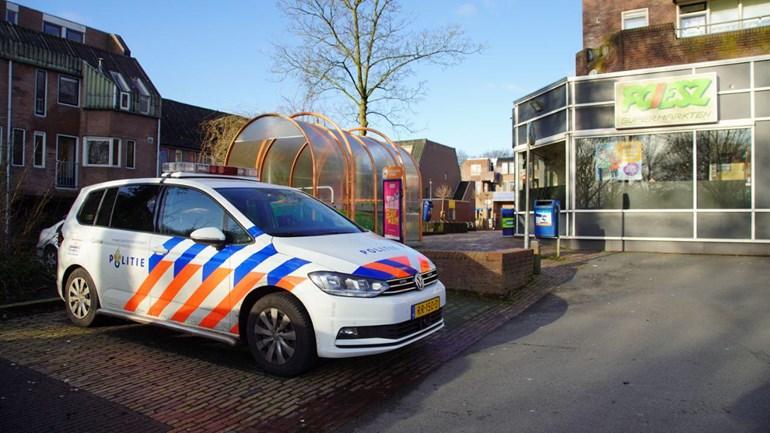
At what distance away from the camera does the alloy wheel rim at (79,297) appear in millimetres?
6234

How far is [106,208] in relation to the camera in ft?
20.8

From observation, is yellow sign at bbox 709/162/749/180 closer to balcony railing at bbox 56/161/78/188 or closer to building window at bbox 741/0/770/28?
building window at bbox 741/0/770/28

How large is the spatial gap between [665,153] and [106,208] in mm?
12516

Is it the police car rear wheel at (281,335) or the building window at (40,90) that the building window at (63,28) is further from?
the police car rear wheel at (281,335)

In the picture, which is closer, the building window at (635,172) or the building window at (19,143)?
the building window at (635,172)

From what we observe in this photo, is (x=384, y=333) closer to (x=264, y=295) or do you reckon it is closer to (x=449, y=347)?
(x=264, y=295)

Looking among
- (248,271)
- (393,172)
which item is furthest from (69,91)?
(248,271)

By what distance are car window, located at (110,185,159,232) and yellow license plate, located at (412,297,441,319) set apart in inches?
118

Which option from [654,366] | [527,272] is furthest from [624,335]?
[527,272]

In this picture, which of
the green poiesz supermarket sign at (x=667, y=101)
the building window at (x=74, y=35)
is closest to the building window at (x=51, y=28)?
the building window at (x=74, y=35)

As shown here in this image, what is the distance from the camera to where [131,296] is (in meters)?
5.72

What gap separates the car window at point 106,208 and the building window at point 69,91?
25.8 meters

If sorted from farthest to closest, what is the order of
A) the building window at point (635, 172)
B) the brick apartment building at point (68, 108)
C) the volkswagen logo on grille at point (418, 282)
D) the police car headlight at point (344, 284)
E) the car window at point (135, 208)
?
the brick apartment building at point (68, 108) → the building window at point (635, 172) → the car window at point (135, 208) → the volkswagen logo on grille at point (418, 282) → the police car headlight at point (344, 284)

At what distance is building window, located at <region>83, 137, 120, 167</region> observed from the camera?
28.5 meters
